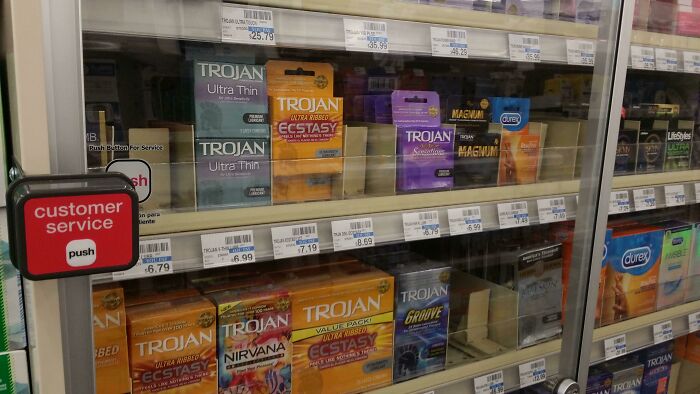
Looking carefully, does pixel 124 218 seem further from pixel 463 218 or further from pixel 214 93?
pixel 463 218

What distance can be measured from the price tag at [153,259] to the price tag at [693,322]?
5.85 ft

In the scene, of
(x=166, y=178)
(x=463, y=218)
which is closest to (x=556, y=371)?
(x=463, y=218)

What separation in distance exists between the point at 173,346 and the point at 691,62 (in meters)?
1.72

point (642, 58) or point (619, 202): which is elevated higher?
point (642, 58)

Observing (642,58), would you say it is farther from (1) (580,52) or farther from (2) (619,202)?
(2) (619,202)

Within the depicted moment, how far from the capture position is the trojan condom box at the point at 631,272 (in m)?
1.79

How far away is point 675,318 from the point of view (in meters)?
1.91

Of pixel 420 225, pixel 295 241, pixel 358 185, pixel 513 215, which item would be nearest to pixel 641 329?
pixel 513 215

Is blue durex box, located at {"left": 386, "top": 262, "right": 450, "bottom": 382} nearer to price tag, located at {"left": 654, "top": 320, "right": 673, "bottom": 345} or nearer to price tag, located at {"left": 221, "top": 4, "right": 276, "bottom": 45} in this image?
price tag, located at {"left": 221, "top": 4, "right": 276, "bottom": 45}

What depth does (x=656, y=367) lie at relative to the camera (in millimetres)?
2123

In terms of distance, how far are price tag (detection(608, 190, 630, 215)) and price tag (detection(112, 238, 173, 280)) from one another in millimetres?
1221

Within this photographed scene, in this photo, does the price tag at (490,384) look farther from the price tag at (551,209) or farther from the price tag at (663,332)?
the price tag at (663,332)

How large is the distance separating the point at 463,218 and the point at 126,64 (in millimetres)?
836

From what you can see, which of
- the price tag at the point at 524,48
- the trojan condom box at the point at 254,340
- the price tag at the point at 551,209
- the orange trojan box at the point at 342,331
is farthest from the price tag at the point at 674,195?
the trojan condom box at the point at 254,340
